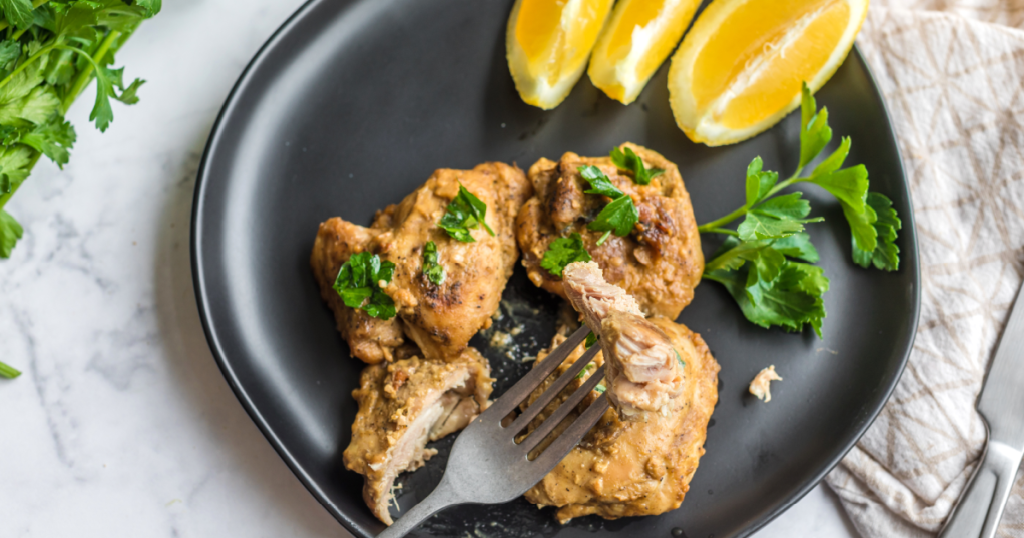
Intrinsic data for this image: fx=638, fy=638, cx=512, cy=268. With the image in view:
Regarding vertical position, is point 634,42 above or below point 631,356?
above

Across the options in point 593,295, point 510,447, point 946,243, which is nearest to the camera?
point 593,295

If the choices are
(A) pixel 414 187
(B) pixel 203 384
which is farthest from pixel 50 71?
(A) pixel 414 187

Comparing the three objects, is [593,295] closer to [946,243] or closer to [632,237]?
[632,237]

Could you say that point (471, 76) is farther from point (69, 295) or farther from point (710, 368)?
point (69, 295)

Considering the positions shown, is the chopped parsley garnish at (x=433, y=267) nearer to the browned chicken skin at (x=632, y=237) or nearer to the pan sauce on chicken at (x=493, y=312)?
the pan sauce on chicken at (x=493, y=312)

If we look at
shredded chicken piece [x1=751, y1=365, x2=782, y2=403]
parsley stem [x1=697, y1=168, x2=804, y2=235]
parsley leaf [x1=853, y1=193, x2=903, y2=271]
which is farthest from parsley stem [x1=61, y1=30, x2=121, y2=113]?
parsley leaf [x1=853, y1=193, x2=903, y2=271]

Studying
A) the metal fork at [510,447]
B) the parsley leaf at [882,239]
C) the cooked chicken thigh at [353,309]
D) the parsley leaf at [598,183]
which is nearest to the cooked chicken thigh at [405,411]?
the cooked chicken thigh at [353,309]
